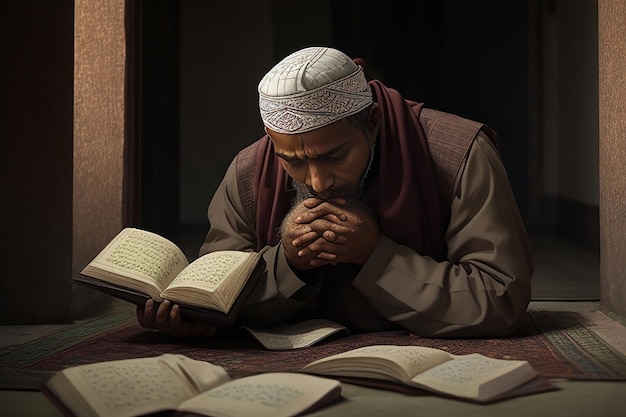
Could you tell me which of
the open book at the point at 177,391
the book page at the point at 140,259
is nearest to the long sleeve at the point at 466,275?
the book page at the point at 140,259

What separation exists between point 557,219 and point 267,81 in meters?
6.77

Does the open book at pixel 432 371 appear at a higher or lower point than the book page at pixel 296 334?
higher

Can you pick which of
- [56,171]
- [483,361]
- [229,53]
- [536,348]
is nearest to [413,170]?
[536,348]

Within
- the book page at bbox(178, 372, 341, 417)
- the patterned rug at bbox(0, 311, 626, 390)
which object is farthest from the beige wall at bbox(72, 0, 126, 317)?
the book page at bbox(178, 372, 341, 417)

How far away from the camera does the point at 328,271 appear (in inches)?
169

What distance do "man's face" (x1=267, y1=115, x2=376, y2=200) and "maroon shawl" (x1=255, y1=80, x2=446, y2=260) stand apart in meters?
0.20

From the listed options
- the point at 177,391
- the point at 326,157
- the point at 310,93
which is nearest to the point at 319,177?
the point at 326,157

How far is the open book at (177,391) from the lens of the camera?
257 cm

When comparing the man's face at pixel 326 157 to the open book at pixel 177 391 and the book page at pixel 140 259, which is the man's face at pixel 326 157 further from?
the open book at pixel 177 391

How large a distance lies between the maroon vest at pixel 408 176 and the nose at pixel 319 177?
1.05 feet

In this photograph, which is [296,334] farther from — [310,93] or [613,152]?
[613,152]

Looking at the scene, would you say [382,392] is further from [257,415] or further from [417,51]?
[417,51]

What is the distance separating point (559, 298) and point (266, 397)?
363 centimetres

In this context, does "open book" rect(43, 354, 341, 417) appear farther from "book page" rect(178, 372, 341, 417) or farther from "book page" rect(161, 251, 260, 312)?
"book page" rect(161, 251, 260, 312)
